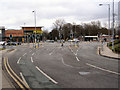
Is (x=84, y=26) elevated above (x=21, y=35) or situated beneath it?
elevated above

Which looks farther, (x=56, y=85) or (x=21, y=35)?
(x=21, y=35)

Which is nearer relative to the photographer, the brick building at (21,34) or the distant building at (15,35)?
the distant building at (15,35)

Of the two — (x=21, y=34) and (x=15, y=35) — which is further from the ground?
(x=21, y=34)

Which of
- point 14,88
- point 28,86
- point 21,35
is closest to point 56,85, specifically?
point 28,86

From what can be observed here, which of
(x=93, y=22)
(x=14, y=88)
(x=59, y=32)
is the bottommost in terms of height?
(x=14, y=88)

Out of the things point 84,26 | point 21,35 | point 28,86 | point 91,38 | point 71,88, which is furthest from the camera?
point 84,26

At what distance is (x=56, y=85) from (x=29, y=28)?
87052 millimetres

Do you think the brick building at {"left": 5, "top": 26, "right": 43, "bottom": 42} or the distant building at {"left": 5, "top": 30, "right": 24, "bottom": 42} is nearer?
the distant building at {"left": 5, "top": 30, "right": 24, "bottom": 42}

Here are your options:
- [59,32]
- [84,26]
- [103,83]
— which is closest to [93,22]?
[84,26]

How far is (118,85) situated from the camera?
288 inches

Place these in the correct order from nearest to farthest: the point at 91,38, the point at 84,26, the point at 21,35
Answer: the point at 21,35 < the point at 91,38 < the point at 84,26

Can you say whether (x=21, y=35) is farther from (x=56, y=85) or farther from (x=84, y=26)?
(x=56, y=85)

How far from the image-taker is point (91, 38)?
3915 inches

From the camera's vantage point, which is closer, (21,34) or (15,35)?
(15,35)
